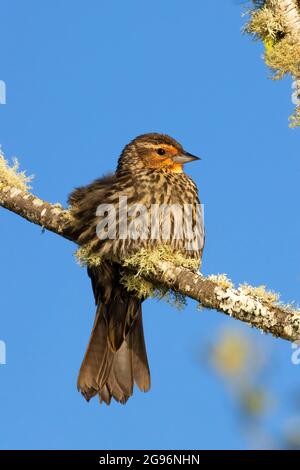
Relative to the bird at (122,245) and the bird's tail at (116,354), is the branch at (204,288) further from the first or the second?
the bird's tail at (116,354)

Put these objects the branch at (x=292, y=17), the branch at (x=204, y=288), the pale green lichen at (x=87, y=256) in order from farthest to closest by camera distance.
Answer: the pale green lichen at (x=87, y=256), the branch at (x=292, y=17), the branch at (x=204, y=288)

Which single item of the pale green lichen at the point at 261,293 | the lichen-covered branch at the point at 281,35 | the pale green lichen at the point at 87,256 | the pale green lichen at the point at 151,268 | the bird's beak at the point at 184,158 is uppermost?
the bird's beak at the point at 184,158

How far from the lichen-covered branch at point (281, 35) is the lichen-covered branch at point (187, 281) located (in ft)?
2.40

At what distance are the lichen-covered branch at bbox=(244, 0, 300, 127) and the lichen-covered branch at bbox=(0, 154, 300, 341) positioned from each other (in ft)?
2.40

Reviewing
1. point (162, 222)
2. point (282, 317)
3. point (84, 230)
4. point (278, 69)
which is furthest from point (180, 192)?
point (282, 317)

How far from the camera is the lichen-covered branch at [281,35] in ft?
10.4

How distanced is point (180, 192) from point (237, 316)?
1.44 meters

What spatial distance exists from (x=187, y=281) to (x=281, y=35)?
1168 mm

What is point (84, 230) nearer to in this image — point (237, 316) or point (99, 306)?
point (99, 306)

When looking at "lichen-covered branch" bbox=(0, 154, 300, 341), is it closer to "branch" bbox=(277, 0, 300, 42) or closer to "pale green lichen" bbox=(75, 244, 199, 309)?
"pale green lichen" bbox=(75, 244, 199, 309)

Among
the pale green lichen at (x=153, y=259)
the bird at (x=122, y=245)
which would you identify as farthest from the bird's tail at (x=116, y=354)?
the pale green lichen at (x=153, y=259)

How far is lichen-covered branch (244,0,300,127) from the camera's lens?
3178 mm

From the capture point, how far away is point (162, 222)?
410 centimetres
